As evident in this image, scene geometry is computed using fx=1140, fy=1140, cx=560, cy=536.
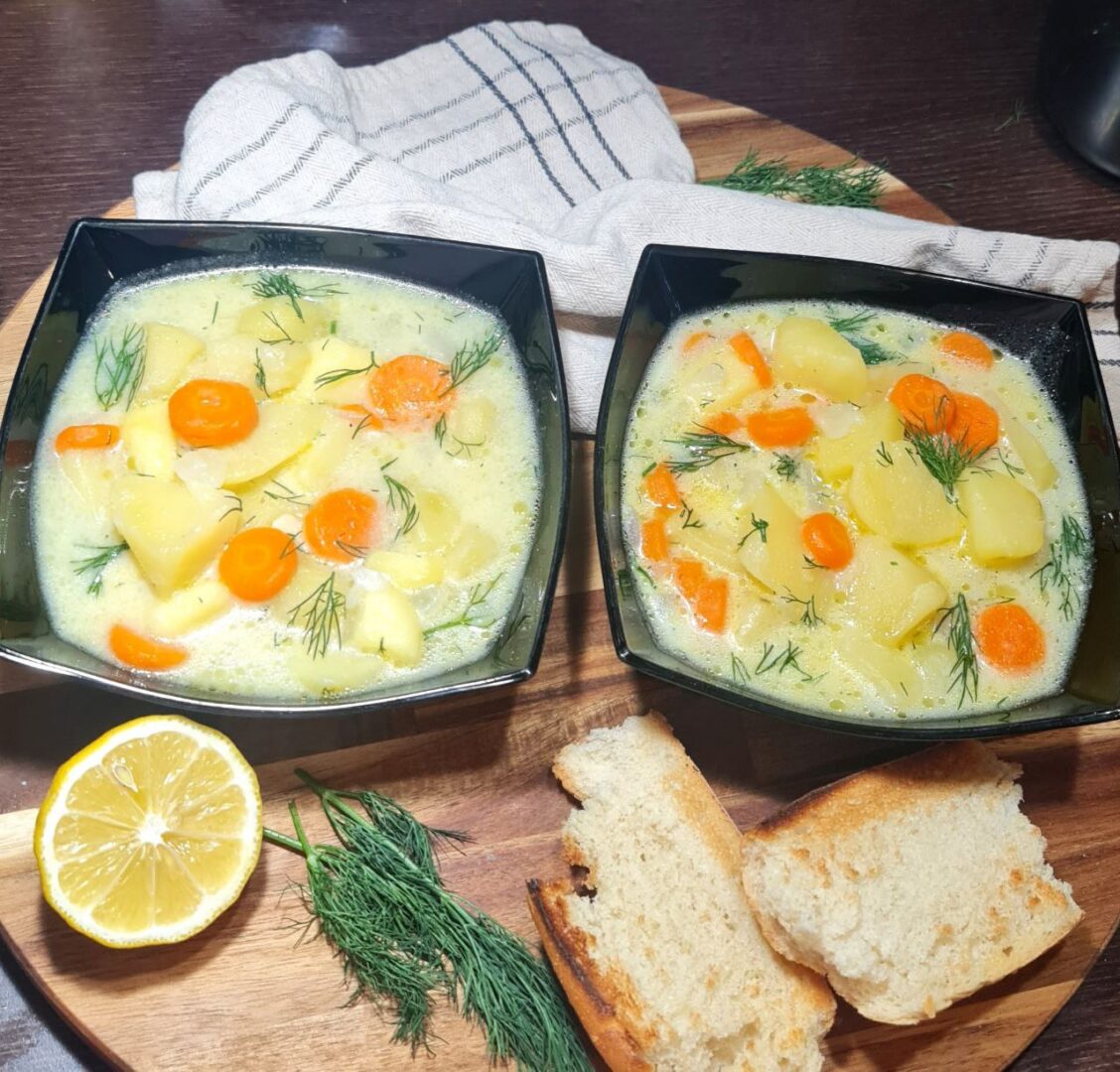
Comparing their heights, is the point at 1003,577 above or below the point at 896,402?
below

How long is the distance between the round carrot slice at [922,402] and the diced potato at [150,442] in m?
1.90

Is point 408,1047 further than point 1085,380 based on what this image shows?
No

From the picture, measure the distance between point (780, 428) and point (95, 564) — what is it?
5.79 ft

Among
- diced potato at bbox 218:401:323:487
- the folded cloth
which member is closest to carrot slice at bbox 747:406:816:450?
the folded cloth

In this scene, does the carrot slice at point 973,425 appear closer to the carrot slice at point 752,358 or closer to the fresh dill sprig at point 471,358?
the carrot slice at point 752,358

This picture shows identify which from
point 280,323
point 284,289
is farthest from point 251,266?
point 280,323

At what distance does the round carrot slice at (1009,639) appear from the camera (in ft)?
9.24

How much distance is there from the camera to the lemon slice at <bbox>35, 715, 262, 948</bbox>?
241cm

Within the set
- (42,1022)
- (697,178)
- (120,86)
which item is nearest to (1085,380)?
(697,178)

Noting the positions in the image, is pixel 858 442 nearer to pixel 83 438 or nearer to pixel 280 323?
pixel 280 323

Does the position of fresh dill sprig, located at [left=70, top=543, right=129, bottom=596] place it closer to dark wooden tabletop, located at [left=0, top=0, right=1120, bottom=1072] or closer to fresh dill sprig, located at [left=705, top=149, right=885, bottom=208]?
dark wooden tabletop, located at [left=0, top=0, right=1120, bottom=1072]

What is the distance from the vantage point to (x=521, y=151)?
3.69 m

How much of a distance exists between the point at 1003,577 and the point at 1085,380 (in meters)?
0.62

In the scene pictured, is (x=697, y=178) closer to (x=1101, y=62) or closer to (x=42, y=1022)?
(x=1101, y=62)
